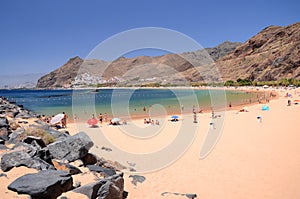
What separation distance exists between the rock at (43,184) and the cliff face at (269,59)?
270 feet

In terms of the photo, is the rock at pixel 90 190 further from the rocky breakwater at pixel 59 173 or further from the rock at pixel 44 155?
the rock at pixel 44 155

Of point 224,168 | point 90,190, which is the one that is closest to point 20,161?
point 90,190

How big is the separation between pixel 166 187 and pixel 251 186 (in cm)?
241

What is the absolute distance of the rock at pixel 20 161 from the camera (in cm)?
483

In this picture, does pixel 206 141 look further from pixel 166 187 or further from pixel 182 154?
pixel 166 187

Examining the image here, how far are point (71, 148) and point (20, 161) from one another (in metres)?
1.79

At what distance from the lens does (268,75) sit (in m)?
85.9

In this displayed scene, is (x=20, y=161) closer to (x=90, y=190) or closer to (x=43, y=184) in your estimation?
(x=43, y=184)

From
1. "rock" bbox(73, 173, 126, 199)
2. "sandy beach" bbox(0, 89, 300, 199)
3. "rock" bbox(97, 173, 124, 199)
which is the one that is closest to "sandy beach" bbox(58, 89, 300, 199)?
"sandy beach" bbox(0, 89, 300, 199)

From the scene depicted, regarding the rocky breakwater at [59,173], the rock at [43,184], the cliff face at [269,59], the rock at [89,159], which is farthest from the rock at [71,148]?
the cliff face at [269,59]

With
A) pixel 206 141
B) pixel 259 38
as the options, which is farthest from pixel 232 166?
pixel 259 38

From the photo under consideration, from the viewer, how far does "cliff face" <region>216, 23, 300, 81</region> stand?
80750 mm

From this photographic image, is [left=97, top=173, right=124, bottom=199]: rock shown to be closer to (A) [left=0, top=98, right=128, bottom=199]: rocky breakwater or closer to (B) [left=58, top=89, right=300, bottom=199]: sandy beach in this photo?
(A) [left=0, top=98, right=128, bottom=199]: rocky breakwater

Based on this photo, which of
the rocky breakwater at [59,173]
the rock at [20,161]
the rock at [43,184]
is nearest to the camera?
the rock at [43,184]
